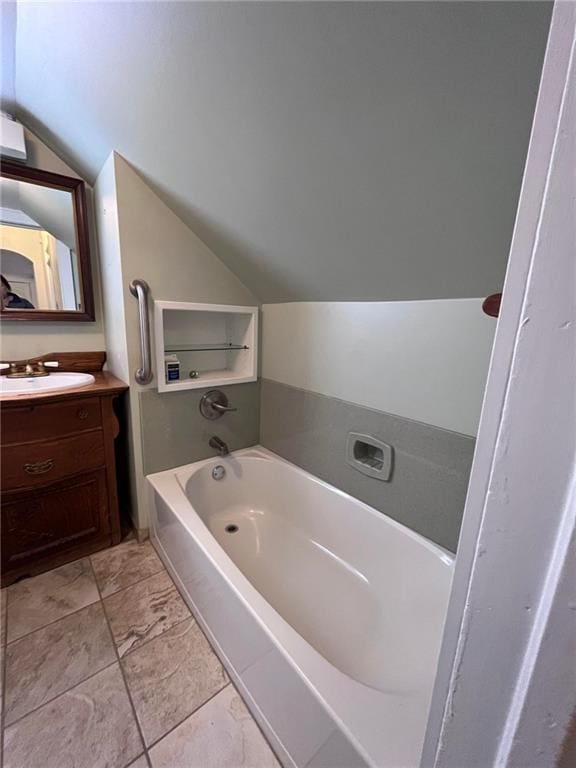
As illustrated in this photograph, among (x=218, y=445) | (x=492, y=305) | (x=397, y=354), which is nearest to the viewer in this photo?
(x=492, y=305)

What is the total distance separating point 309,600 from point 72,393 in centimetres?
134

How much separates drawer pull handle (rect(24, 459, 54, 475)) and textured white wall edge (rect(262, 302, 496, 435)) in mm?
1190

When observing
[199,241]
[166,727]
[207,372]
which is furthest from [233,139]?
[166,727]

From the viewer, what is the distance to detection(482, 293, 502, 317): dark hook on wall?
2.97 feet

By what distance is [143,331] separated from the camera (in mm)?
1355

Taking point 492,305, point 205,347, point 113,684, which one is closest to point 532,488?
point 492,305

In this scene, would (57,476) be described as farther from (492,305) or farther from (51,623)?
(492,305)

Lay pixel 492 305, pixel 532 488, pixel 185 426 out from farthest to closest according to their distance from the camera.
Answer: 1. pixel 185 426
2. pixel 492 305
3. pixel 532 488

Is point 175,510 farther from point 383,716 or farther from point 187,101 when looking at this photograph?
point 187,101

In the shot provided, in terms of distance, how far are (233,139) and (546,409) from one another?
3.69 feet

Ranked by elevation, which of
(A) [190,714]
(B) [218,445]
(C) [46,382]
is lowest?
(A) [190,714]

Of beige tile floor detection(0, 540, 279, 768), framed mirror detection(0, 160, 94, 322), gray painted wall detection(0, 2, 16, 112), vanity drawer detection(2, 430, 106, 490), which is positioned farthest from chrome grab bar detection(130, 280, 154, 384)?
beige tile floor detection(0, 540, 279, 768)

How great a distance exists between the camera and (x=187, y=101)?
35.6 inches

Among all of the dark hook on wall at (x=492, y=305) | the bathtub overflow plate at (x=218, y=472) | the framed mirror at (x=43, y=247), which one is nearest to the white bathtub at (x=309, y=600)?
the bathtub overflow plate at (x=218, y=472)
